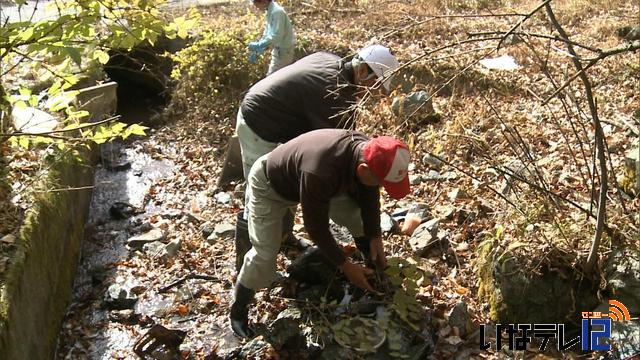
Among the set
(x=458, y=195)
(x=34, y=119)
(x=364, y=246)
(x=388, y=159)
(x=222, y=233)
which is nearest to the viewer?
A: (x=388, y=159)

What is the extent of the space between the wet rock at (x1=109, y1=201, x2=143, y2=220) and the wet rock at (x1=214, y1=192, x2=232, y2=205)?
0.92 metres

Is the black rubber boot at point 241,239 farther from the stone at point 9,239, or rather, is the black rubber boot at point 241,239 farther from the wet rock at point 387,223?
the stone at point 9,239

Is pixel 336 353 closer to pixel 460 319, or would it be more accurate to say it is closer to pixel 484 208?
pixel 460 319

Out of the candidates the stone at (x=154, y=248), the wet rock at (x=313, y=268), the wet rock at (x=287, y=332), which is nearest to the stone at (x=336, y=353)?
the wet rock at (x=287, y=332)

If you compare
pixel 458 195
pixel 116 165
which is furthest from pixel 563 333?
pixel 116 165

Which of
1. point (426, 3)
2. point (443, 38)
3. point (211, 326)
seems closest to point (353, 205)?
point (211, 326)

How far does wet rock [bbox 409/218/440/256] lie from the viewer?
4.88 metres

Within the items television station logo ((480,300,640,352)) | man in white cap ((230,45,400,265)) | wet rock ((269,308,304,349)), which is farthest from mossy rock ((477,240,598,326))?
man in white cap ((230,45,400,265))

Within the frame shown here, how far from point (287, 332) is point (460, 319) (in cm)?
123

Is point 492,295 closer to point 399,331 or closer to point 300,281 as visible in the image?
point 399,331

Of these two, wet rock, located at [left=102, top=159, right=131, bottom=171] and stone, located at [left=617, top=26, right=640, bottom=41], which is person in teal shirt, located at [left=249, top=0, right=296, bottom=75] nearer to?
wet rock, located at [left=102, top=159, right=131, bottom=171]

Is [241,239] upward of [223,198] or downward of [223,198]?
upward

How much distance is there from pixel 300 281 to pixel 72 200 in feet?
9.01

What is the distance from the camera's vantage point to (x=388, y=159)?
129 inches
